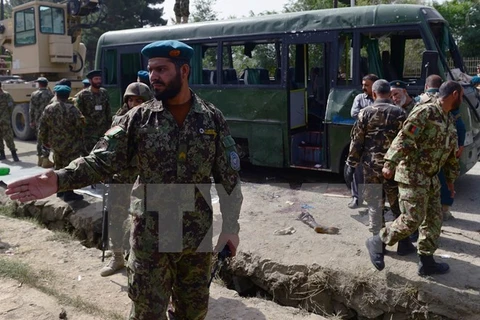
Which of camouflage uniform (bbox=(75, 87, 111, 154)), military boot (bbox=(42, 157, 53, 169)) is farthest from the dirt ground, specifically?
military boot (bbox=(42, 157, 53, 169))

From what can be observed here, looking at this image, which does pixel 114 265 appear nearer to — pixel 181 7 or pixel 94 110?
pixel 94 110

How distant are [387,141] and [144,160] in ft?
8.46

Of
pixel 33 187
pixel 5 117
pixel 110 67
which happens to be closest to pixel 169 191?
pixel 33 187

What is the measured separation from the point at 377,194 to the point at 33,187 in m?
3.04

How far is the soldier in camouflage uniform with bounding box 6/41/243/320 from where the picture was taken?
2.47m

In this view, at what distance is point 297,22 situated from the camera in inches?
264

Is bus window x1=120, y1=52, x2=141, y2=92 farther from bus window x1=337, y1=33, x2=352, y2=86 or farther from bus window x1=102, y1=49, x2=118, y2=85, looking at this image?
bus window x1=337, y1=33, x2=352, y2=86

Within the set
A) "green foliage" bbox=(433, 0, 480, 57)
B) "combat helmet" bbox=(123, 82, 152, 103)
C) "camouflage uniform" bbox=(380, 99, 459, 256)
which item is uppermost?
"green foliage" bbox=(433, 0, 480, 57)

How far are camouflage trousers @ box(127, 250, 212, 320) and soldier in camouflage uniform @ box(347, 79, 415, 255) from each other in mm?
2141

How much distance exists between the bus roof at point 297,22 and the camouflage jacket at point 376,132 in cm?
200

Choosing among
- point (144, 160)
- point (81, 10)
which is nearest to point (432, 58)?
point (144, 160)

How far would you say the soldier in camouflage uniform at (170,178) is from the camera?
2.47 metres

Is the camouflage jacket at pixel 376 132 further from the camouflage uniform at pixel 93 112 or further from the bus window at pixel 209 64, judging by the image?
the camouflage uniform at pixel 93 112

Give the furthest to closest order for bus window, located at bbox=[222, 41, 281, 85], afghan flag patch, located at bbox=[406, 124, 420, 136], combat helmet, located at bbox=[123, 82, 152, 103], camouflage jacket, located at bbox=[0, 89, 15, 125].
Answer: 1. camouflage jacket, located at bbox=[0, 89, 15, 125]
2. bus window, located at bbox=[222, 41, 281, 85]
3. combat helmet, located at bbox=[123, 82, 152, 103]
4. afghan flag patch, located at bbox=[406, 124, 420, 136]
